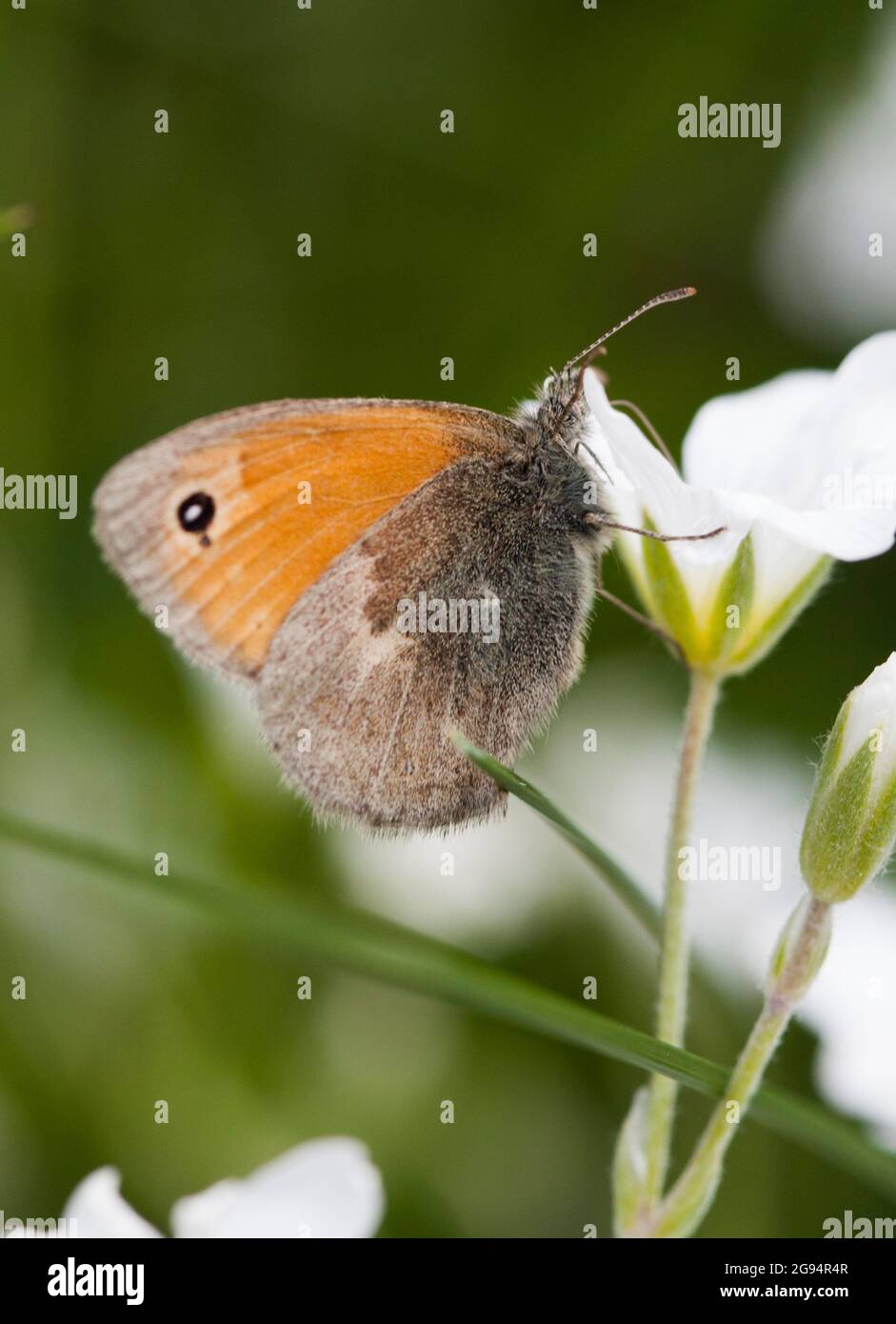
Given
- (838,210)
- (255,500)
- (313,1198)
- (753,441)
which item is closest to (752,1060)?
(313,1198)

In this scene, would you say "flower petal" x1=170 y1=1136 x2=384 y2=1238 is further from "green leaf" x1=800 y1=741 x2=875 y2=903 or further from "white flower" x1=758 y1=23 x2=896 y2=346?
"white flower" x1=758 y1=23 x2=896 y2=346

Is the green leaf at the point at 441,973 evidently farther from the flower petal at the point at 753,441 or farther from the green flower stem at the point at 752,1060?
the flower petal at the point at 753,441

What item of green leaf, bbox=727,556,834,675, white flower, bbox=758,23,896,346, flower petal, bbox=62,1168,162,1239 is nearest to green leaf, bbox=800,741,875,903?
green leaf, bbox=727,556,834,675

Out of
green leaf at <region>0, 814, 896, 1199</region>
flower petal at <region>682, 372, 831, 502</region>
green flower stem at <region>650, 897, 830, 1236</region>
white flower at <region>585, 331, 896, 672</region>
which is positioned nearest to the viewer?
green leaf at <region>0, 814, 896, 1199</region>

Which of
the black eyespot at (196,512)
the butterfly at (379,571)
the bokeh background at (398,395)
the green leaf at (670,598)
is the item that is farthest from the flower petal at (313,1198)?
the bokeh background at (398,395)

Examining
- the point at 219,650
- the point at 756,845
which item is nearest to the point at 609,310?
the point at 756,845
